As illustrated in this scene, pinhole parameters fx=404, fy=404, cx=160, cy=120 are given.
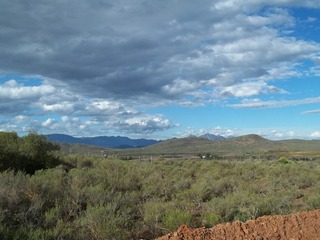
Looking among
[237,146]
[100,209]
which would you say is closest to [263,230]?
[100,209]

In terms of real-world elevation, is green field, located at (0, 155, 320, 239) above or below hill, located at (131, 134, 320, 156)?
below

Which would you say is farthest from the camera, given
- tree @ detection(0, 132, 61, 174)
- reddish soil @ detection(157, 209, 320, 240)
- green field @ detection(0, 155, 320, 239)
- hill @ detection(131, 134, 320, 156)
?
hill @ detection(131, 134, 320, 156)

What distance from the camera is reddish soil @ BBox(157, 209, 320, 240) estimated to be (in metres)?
9.32

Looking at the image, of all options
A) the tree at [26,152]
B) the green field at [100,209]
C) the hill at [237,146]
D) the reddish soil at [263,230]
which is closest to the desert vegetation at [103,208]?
the green field at [100,209]

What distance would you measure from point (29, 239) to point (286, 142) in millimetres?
149967

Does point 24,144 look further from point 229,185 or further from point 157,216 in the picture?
point 157,216

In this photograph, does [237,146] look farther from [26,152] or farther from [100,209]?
[100,209]

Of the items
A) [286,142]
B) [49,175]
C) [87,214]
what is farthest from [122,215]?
[286,142]

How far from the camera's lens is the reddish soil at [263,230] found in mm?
9320

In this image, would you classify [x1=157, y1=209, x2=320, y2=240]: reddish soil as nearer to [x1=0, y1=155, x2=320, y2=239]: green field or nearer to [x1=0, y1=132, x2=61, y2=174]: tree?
[x1=0, y1=155, x2=320, y2=239]: green field

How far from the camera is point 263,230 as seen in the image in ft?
32.7

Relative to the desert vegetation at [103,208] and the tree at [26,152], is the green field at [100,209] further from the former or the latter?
the tree at [26,152]

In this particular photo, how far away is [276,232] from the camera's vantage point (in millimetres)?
9945

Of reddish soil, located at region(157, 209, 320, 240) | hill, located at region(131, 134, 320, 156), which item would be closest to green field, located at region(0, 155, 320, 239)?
reddish soil, located at region(157, 209, 320, 240)
